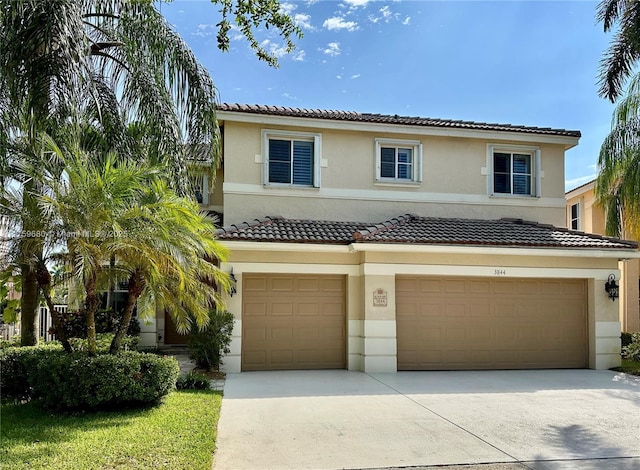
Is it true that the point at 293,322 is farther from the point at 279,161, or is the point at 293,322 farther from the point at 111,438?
the point at 111,438

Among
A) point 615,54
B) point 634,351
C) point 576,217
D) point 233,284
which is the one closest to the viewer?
point 233,284

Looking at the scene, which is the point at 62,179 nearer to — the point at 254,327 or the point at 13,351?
the point at 13,351

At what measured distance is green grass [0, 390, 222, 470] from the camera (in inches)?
235

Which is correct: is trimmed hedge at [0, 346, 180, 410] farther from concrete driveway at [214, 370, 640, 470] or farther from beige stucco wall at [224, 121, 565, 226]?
beige stucco wall at [224, 121, 565, 226]

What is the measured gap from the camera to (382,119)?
51.5 ft

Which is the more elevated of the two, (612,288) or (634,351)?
(612,288)

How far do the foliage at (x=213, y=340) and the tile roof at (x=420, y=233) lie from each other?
1915 mm

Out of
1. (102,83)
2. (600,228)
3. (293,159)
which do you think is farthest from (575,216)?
(102,83)

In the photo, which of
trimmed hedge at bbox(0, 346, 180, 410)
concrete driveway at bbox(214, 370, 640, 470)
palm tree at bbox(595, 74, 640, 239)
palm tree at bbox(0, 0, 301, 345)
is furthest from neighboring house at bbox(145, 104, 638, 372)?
trimmed hedge at bbox(0, 346, 180, 410)

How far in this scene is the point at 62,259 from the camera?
8578 mm

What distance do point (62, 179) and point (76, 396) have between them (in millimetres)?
3381

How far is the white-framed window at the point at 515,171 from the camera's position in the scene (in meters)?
16.5

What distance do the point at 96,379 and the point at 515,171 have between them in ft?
44.4

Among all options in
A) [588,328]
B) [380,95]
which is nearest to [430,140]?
[380,95]
